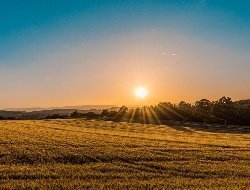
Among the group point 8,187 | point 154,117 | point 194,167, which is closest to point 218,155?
point 194,167

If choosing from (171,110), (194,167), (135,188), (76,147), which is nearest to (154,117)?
(171,110)

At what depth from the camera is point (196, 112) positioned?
398 ft

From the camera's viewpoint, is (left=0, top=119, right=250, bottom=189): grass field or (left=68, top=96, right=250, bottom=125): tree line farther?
(left=68, top=96, right=250, bottom=125): tree line

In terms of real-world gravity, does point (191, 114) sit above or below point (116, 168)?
above

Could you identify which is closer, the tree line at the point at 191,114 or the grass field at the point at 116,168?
the grass field at the point at 116,168

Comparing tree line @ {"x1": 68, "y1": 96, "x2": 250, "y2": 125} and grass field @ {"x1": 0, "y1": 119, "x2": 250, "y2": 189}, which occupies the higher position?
tree line @ {"x1": 68, "y1": 96, "x2": 250, "y2": 125}

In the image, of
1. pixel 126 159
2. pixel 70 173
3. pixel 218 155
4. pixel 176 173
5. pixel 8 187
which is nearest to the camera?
pixel 8 187

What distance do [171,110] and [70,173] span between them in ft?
332

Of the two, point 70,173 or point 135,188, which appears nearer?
point 135,188

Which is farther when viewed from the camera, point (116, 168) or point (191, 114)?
point (191, 114)

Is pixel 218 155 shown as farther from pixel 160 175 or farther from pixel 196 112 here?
pixel 196 112

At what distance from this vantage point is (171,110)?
124 meters

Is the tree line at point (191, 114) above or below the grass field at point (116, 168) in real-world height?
above

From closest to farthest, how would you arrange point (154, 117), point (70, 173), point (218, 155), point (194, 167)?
1. point (70, 173)
2. point (194, 167)
3. point (218, 155)
4. point (154, 117)
